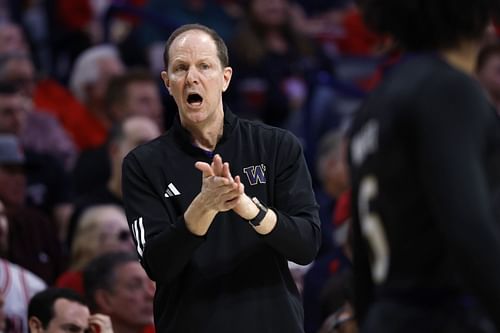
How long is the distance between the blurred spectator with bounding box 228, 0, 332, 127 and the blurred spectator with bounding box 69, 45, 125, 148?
1072mm

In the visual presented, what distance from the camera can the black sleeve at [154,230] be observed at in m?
3.87

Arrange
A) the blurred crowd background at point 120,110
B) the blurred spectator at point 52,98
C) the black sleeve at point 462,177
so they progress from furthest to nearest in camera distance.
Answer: the blurred spectator at point 52,98 → the blurred crowd background at point 120,110 → the black sleeve at point 462,177

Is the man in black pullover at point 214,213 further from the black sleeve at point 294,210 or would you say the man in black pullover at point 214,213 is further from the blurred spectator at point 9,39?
the blurred spectator at point 9,39

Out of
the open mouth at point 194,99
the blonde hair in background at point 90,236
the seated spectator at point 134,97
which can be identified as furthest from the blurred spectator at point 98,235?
the open mouth at point 194,99

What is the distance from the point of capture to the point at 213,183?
371 cm

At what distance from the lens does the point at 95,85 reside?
33.9 feet

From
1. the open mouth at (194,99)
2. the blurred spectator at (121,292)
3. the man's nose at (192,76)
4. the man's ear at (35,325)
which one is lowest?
the blurred spectator at (121,292)

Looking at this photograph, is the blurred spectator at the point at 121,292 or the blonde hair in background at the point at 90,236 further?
the blonde hair in background at the point at 90,236

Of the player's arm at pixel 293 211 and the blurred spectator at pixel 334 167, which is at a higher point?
the player's arm at pixel 293 211

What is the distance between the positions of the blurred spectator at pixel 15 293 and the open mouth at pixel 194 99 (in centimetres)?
274

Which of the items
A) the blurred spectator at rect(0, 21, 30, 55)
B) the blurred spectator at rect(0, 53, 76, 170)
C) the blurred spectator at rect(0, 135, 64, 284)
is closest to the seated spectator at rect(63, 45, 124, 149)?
the blurred spectator at rect(0, 53, 76, 170)

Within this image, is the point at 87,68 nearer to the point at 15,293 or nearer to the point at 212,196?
the point at 15,293

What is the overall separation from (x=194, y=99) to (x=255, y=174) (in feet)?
1.14

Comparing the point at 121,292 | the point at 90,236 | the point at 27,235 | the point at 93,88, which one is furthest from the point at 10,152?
the point at 93,88
